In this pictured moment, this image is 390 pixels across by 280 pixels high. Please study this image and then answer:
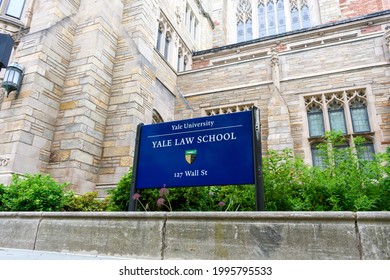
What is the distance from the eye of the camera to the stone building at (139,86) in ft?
24.8

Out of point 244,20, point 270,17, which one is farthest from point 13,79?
point 270,17

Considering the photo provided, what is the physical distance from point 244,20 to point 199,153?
868 inches

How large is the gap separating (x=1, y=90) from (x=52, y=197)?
650 cm

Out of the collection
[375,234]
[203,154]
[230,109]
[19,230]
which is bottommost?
[19,230]

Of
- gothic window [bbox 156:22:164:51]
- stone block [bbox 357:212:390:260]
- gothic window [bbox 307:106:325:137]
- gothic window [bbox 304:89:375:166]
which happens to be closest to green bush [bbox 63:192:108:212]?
stone block [bbox 357:212:390:260]

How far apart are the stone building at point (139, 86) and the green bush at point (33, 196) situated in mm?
1865

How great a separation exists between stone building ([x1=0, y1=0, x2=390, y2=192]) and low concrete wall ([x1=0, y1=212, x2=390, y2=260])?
4117 mm

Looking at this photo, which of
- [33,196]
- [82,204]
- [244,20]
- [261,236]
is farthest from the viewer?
[244,20]

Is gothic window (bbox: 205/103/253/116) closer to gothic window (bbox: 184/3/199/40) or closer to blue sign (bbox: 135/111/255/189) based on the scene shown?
gothic window (bbox: 184/3/199/40)

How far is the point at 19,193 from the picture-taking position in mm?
4746

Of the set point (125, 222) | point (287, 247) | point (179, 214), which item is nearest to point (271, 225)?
point (287, 247)

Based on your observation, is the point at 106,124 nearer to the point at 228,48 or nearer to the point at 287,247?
the point at 287,247

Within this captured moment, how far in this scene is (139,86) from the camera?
8883 mm

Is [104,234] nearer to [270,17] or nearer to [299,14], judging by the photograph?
[299,14]
